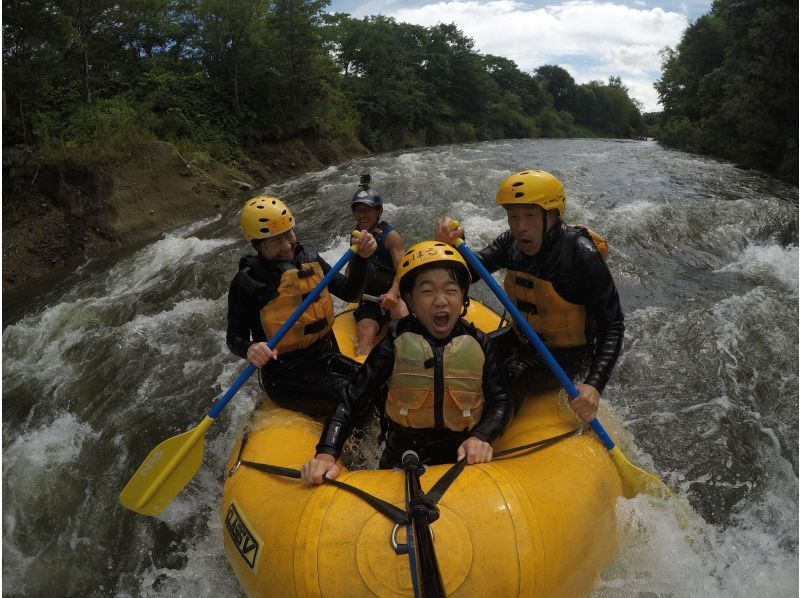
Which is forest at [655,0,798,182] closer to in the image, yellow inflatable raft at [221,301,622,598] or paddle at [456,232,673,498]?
paddle at [456,232,673,498]

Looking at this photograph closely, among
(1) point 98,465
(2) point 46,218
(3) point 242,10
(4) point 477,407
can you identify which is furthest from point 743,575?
(3) point 242,10

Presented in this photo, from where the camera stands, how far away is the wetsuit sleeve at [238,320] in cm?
300

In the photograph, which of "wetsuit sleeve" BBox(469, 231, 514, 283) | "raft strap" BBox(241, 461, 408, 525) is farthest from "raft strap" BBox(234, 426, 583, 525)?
"wetsuit sleeve" BBox(469, 231, 514, 283)

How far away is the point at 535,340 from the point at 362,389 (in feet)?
3.16

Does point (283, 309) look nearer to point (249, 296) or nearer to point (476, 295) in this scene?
point (249, 296)

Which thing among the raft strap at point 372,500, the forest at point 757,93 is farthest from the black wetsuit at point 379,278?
the forest at point 757,93

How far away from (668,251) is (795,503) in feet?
16.3

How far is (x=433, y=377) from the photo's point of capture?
2.29 metres

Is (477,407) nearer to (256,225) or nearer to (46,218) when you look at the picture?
(256,225)

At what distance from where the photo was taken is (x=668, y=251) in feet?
24.5

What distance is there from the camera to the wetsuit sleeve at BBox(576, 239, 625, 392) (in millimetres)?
2547

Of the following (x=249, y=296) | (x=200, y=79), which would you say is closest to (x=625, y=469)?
(x=249, y=296)

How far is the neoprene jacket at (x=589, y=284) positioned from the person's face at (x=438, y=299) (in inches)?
25.3

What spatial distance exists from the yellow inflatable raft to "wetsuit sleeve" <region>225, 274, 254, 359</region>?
30.1 inches
